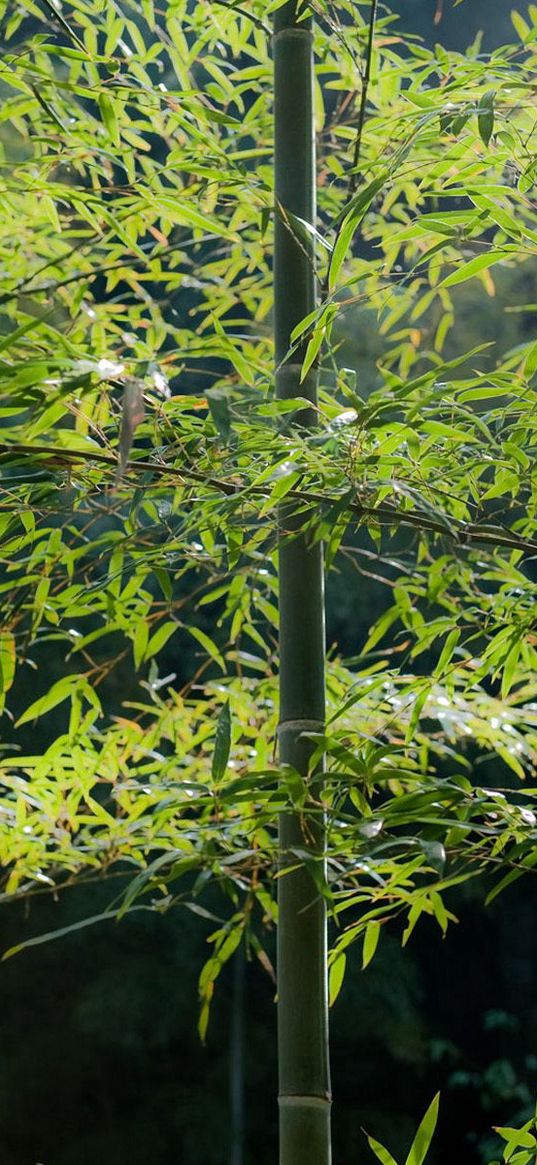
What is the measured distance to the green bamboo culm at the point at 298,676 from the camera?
1.16m

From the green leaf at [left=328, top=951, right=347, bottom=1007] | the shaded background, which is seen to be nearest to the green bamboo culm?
the green leaf at [left=328, top=951, right=347, bottom=1007]

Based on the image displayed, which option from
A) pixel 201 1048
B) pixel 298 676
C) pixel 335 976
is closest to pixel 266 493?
pixel 298 676

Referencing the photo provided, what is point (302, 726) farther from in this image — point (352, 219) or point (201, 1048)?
point (201, 1048)

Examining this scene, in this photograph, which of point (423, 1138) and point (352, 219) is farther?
point (423, 1138)

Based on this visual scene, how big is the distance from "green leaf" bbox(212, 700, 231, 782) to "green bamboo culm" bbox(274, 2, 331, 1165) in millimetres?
74

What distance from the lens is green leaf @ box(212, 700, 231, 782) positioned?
3.64 ft

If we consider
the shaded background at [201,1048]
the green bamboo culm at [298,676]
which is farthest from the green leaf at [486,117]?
the shaded background at [201,1048]

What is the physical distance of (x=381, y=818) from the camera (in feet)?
3.40

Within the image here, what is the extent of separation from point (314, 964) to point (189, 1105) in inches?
146

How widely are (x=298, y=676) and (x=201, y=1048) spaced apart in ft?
12.2

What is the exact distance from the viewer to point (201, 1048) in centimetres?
461

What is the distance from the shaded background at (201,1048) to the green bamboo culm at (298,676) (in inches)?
136

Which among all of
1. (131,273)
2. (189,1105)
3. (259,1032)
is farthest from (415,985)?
(131,273)

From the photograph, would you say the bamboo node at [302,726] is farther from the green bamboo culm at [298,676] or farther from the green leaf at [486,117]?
the green leaf at [486,117]
